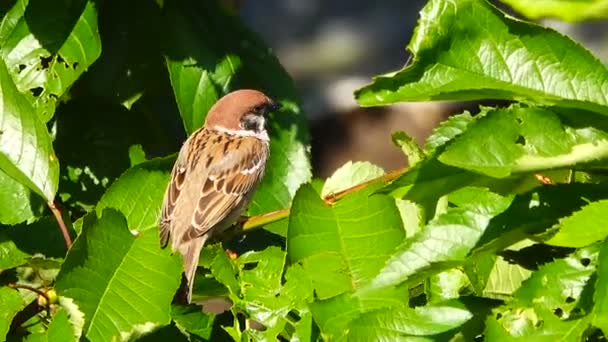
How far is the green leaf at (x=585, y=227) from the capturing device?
4.15 ft

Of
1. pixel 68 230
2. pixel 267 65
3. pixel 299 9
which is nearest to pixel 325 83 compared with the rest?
pixel 299 9

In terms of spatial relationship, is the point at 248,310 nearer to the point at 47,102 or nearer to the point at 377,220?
the point at 377,220

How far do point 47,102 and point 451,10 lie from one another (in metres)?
1.31

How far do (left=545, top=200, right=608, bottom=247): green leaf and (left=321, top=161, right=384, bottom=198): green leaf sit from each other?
2.31 feet

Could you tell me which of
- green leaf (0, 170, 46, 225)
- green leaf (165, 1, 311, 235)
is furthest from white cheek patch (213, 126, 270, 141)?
Answer: green leaf (0, 170, 46, 225)

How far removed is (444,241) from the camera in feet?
4.17

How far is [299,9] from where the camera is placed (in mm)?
7621

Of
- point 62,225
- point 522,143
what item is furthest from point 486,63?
point 62,225

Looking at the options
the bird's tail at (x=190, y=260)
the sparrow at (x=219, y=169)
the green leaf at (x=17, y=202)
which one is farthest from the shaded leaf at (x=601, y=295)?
the sparrow at (x=219, y=169)

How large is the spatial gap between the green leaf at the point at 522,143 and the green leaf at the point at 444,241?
9 centimetres

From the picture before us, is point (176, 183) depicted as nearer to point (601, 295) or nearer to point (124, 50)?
point (124, 50)

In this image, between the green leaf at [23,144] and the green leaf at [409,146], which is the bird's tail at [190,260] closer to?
the green leaf at [23,144]

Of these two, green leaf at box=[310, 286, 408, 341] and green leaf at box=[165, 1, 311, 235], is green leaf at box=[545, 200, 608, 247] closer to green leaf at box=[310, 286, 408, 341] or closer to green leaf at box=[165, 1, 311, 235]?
green leaf at box=[310, 286, 408, 341]

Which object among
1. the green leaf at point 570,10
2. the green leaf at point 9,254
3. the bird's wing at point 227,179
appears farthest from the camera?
the bird's wing at point 227,179
